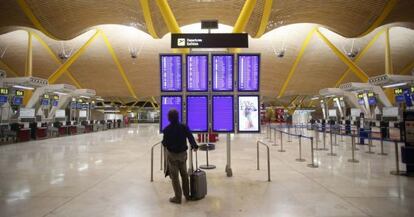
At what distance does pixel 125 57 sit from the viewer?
107 ft

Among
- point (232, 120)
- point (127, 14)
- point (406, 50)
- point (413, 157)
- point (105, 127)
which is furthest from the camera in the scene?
point (105, 127)

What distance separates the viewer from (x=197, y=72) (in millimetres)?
6012

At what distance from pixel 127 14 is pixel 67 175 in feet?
45.2

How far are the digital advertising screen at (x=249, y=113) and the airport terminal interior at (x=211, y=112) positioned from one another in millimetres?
24

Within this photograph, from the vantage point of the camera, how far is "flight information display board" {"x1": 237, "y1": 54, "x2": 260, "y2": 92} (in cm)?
612

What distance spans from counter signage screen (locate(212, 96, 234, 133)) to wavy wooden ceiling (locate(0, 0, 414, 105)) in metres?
11.9

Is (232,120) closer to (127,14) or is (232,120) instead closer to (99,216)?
(99,216)

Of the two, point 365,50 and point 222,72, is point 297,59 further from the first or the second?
point 222,72

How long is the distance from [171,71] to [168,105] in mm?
805

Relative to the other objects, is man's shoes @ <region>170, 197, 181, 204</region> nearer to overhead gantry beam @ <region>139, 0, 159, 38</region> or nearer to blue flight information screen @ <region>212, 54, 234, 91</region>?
blue flight information screen @ <region>212, 54, 234, 91</region>

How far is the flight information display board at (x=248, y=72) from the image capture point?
6.12m

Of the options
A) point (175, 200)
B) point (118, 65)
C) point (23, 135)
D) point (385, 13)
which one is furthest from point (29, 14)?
point (385, 13)

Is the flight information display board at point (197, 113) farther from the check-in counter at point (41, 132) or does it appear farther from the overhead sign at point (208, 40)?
the check-in counter at point (41, 132)

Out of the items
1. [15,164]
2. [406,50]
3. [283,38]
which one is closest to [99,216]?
[15,164]
